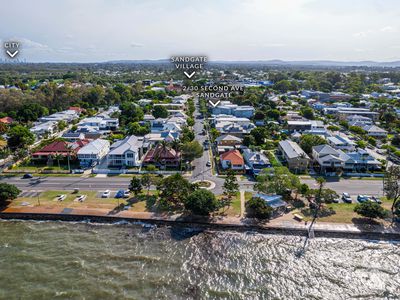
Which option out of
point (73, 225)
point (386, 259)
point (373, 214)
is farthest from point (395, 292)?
point (73, 225)

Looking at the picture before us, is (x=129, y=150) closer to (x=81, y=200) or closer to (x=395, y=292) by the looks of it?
(x=81, y=200)

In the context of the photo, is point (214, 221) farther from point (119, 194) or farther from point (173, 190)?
point (119, 194)

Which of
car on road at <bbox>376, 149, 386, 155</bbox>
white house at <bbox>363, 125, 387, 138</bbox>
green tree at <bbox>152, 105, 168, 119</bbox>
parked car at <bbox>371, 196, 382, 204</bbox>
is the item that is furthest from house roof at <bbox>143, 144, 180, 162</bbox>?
white house at <bbox>363, 125, 387, 138</bbox>

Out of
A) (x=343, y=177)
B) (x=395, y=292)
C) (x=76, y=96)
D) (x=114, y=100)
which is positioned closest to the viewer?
(x=395, y=292)

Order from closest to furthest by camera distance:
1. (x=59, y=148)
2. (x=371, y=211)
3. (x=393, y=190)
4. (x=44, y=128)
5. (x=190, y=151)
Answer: (x=371, y=211), (x=393, y=190), (x=190, y=151), (x=59, y=148), (x=44, y=128)

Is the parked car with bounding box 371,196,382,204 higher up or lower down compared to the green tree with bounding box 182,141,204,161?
lower down

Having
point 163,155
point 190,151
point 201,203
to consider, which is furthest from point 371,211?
point 163,155

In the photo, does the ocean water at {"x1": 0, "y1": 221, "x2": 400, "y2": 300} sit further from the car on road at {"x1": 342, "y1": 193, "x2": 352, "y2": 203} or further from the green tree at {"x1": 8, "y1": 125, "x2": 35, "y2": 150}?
the green tree at {"x1": 8, "y1": 125, "x2": 35, "y2": 150}
